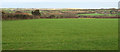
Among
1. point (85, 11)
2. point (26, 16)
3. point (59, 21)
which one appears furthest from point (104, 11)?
point (26, 16)

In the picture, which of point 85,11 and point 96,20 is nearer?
point 85,11

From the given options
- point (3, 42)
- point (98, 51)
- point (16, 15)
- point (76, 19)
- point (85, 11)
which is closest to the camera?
point (98, 51)

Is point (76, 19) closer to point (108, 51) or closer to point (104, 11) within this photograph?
point (104, 11)

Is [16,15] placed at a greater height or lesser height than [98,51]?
greater

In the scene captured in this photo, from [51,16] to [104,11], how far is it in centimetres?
361

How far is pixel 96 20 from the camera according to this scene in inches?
480

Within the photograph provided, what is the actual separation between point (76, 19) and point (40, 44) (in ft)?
22.4

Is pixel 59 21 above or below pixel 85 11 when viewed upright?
below

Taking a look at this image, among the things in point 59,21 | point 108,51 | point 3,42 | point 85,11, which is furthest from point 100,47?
point 59,21

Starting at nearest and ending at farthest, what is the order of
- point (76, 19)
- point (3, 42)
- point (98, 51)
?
point (98, 51)
point (3, 42)
point (76, 19)

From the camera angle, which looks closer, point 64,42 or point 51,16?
point 64,42

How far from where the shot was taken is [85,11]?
9.33m

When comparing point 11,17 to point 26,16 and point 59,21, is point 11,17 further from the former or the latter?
point 59,21

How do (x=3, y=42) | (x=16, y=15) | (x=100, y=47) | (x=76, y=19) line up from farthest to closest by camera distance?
1. (x=76, y=19)
2. (x=16, y=15)
3. (x=3, y=42)
4. (x=100, y=47)
